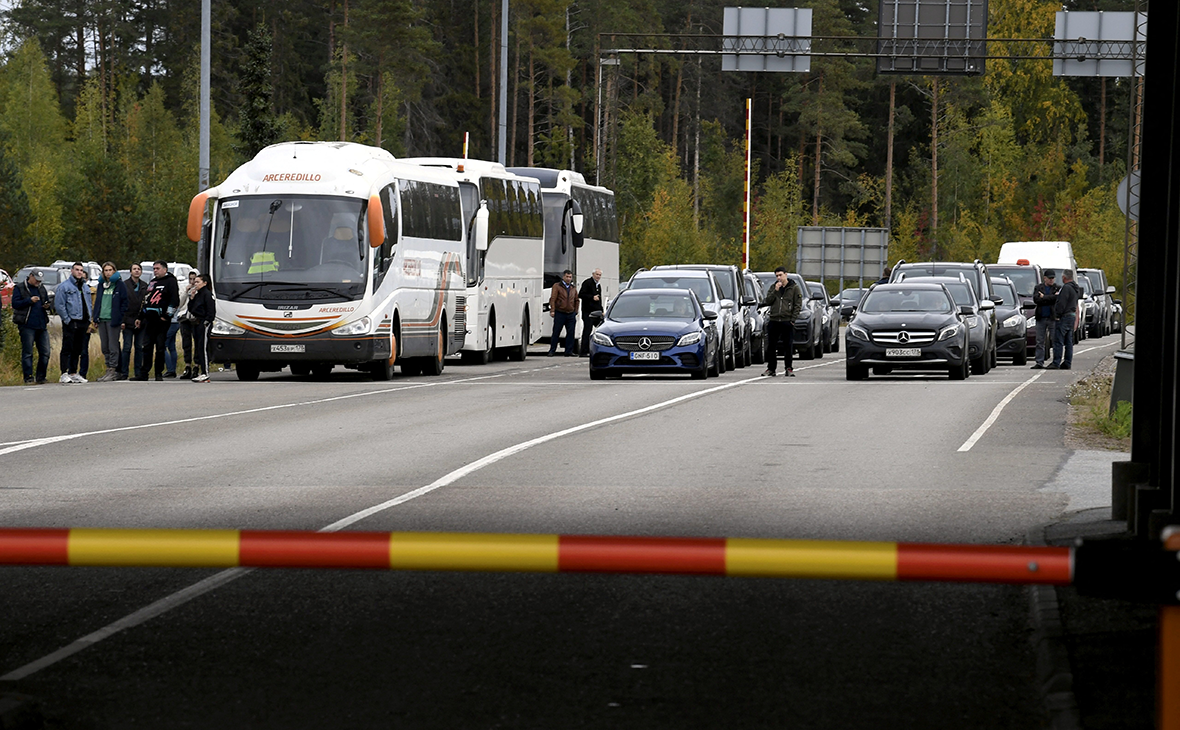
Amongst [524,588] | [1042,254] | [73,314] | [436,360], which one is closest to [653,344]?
[436,360]

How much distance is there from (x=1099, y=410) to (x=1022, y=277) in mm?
24259

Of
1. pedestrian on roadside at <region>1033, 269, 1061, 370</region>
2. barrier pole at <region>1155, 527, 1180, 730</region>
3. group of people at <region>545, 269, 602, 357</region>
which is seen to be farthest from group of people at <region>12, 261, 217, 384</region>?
barrier pole at <region>1155, 527, 1180, 730</region>

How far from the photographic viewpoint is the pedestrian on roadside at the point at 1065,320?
33969 mm

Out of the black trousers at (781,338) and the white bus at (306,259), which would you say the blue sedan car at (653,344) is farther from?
the white bus at (306,259)

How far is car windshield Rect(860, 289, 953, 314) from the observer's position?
3134 cm

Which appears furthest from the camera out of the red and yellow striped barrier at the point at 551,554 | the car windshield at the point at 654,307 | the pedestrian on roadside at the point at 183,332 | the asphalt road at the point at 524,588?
the car windshield at the point at 654,307

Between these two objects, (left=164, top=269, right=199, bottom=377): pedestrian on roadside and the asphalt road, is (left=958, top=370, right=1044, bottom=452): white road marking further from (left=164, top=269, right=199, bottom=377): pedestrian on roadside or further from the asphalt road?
(left=164, top=269, right=199, bottom=377): pedestrian on roadside

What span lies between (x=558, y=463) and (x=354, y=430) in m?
4.33

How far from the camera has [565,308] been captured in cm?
4122

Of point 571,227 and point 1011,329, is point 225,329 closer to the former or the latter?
point 571,227

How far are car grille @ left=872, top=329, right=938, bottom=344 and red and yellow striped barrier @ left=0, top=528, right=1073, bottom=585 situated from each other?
86.0 feet

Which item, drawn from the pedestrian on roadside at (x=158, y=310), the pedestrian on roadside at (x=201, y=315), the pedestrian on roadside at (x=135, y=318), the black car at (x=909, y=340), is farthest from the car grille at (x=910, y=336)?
the pedestrian on roadside at (x=135, y=318)

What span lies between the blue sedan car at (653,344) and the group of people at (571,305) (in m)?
7.30

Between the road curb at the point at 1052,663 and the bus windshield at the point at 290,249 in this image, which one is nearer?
the road curb at the point at 1052,663
